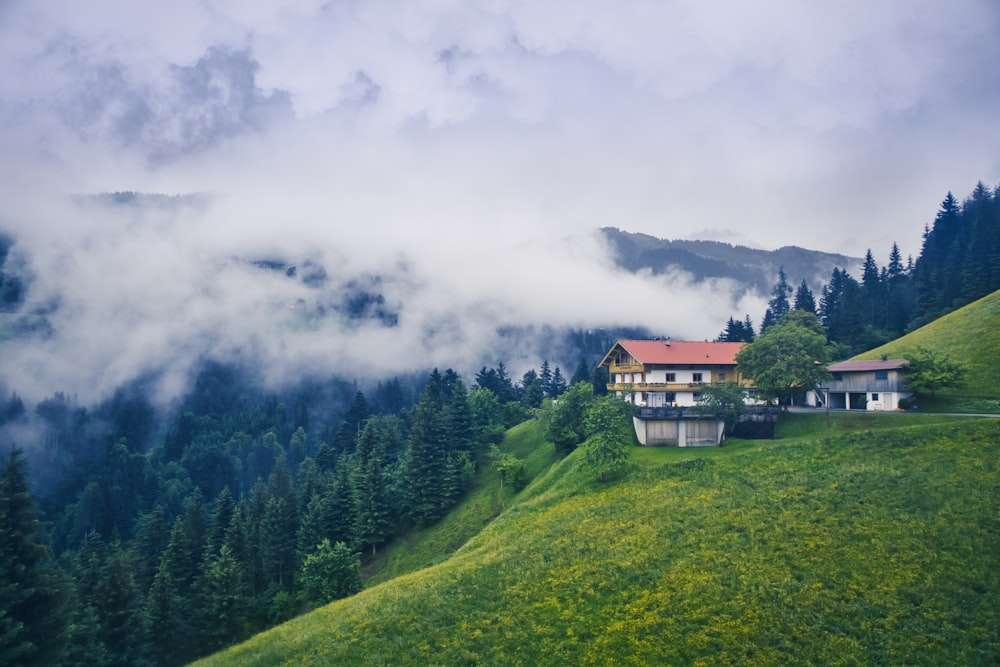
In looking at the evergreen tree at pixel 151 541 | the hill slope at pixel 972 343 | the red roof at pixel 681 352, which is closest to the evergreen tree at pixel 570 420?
the red roof at pixel 681 352

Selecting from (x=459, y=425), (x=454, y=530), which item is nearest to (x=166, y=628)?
(x=454, y=530)

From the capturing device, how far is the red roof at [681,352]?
6019cm

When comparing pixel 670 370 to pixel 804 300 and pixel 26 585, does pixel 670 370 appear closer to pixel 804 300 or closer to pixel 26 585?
pixel 26 585

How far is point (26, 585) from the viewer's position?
29.2 metres

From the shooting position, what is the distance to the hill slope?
1980 inches

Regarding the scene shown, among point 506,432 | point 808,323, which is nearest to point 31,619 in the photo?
point 506,432

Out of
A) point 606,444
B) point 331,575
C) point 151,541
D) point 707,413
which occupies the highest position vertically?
point 707,413

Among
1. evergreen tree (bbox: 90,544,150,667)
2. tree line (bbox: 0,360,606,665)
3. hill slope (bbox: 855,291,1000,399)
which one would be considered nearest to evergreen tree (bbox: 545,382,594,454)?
tree line (bbox: 0,360,606,665)

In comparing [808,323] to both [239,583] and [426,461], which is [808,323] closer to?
[426,461]

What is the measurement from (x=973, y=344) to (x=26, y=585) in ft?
289

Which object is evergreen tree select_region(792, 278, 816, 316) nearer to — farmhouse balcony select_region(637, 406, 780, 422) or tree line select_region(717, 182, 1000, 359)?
tree line select_region(717, 182, 1000, 359)

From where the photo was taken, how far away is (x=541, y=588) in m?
28.4

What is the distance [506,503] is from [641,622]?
33711mm

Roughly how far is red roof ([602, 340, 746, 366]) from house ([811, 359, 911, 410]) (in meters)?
10.7
